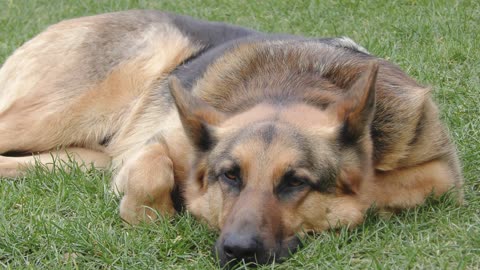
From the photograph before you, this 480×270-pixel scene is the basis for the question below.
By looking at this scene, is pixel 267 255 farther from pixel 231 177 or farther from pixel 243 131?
pixel 243 131

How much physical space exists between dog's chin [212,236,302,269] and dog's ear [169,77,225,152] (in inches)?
27.7

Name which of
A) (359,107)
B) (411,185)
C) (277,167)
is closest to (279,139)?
(277,167)

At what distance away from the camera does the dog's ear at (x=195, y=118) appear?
4.63 m

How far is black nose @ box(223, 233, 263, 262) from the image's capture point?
12.9ft

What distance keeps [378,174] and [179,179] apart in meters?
1.25

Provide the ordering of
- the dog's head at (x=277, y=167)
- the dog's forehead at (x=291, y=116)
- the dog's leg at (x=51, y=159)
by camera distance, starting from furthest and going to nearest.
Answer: the dog's leg at (x=51, y=159), the dog's forehead at (x=291, y=116), the dog's head at (x=277, y=167)

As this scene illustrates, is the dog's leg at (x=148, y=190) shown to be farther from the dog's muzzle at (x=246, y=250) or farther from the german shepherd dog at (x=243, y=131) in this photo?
the dog's muzzle at (x=246, y=250)

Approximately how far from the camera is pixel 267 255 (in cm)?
402

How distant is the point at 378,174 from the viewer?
4.74 m

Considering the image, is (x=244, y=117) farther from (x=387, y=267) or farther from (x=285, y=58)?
(x=387, y=267)

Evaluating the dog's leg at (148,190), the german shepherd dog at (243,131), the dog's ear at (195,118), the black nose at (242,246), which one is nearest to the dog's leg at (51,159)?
the german shepherd dog at (243,131)

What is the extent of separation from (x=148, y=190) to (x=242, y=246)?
1.14m

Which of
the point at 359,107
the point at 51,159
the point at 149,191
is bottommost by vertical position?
the point at 51,159

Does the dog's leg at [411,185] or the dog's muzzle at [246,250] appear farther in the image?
the dog's leg at [411,185]
